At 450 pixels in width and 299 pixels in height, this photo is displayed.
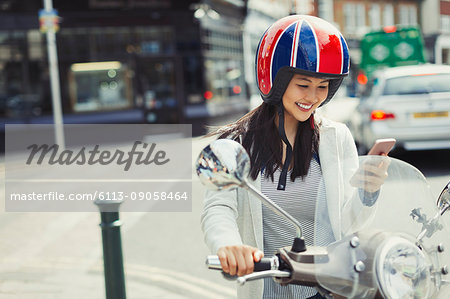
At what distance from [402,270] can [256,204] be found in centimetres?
62

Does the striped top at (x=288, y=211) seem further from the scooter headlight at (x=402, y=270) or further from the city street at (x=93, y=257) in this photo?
the city street at (x=93, y=257)

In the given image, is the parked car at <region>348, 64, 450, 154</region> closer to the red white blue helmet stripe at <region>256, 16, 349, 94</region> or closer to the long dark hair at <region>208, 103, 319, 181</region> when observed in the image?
the long dark hair at <region>208, 103, 319, 181</region>

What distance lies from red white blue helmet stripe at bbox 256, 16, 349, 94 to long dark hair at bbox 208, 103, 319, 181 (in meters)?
0.25

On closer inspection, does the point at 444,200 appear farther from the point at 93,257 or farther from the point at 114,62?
the point at 114,62

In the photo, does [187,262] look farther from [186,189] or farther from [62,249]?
[186,189]

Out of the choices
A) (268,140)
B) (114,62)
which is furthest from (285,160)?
(114,62)

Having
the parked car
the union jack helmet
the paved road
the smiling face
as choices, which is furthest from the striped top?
the parked car

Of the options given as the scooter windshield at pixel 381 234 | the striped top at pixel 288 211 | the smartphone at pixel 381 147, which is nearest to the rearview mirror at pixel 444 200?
the scooter windshield at pixel 381 234

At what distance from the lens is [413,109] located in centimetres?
816

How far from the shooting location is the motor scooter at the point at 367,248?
4.30 ft

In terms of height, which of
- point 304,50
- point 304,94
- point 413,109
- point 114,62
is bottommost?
point 413,109

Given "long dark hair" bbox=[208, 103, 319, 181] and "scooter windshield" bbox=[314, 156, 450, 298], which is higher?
"long dark hair" bbox=[208, 103, 319, 181]

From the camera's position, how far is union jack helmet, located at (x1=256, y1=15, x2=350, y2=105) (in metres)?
1.68

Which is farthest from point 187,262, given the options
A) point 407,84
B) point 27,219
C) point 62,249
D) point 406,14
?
point 406,14
